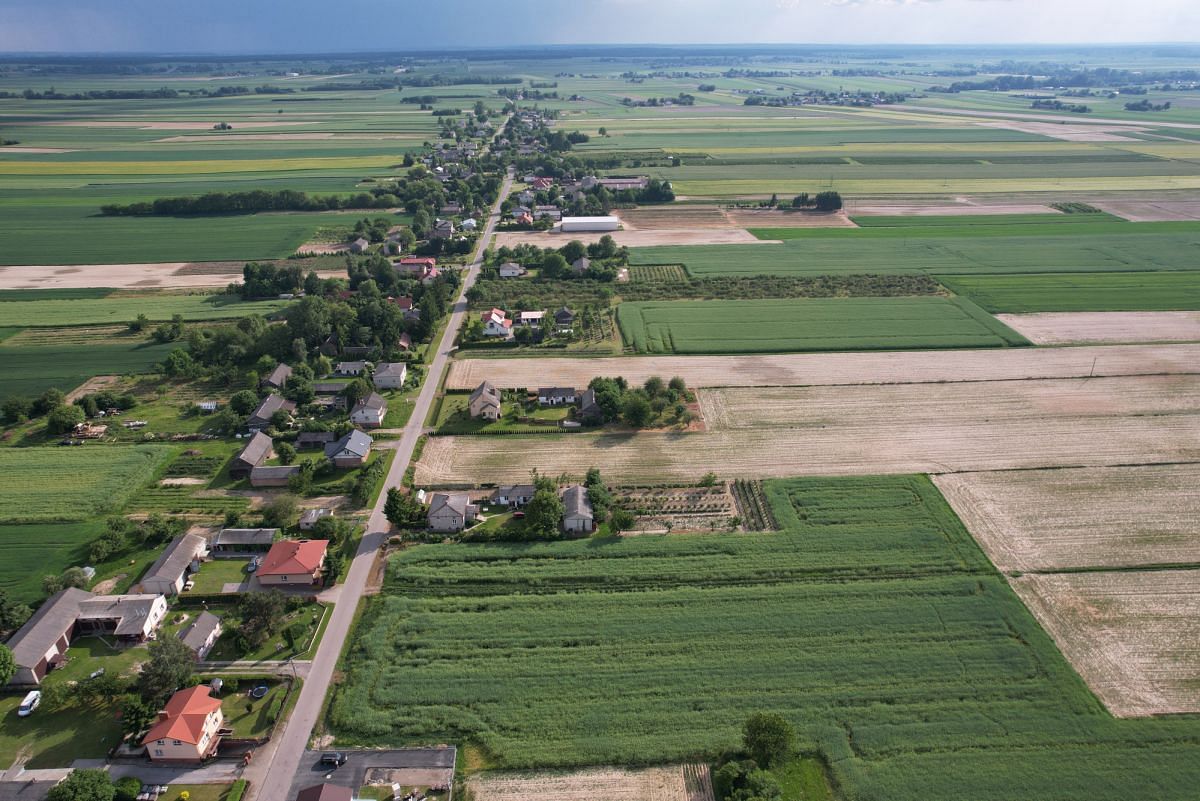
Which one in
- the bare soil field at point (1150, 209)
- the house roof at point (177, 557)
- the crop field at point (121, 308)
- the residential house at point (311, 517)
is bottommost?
the residential house at point (311, 517)

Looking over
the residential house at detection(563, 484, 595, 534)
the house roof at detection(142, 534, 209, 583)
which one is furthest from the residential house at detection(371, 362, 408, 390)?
the residential house at detection(563, 484, 595, 534)

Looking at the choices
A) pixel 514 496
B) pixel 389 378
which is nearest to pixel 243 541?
pixel 514 496

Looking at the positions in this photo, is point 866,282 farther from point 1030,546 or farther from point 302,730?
point 302,730

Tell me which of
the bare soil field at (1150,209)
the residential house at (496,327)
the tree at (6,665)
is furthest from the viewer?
the bare soil field at (1150,209)

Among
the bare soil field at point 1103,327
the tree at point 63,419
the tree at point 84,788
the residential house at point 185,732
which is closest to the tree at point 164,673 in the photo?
the residential house at point 185,732

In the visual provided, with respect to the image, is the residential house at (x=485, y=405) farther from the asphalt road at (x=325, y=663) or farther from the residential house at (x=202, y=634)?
the residential house at (x=202, y=634)

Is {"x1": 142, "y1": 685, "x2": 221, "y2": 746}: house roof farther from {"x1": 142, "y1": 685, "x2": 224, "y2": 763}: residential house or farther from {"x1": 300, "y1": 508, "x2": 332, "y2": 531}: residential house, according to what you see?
{"x1": 300, "y1": 508, "x2": 332, "y2": 531}: residential house

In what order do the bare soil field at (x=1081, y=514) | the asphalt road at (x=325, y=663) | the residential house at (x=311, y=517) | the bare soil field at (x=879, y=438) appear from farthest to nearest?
1. the bare soil field at (x=879, y=438)
2. the residential house at (x=311, y=517)
3. the bare soil field at (x=1081, y=514)
4. the asphalt road at (x=325, y=663)
